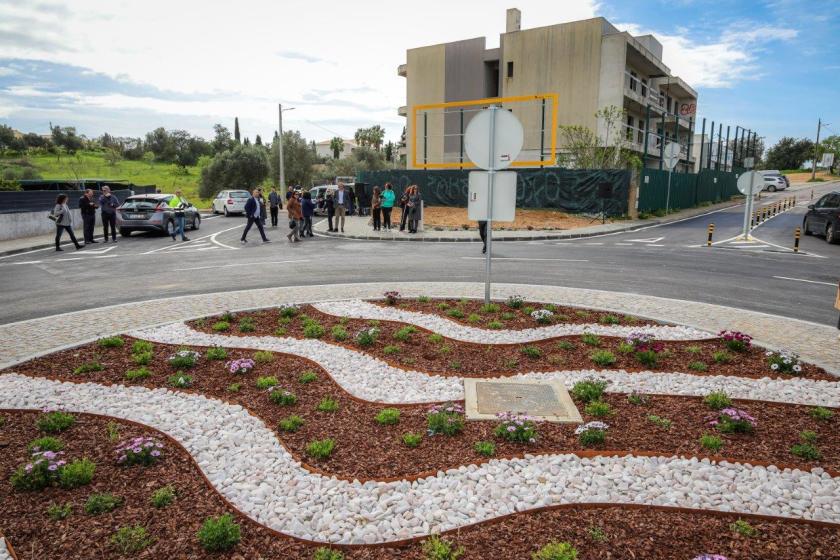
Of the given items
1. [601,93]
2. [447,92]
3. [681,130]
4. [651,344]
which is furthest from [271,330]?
[681,130]

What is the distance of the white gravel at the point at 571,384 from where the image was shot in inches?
197

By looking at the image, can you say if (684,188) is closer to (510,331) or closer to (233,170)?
(510,331)

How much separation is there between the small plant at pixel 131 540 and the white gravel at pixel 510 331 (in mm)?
4245

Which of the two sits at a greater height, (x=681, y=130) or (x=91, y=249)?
(x=681, y=130)

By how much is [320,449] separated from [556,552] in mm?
1830

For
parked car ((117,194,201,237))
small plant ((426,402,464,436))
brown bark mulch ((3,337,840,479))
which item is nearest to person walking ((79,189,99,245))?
parked car ((117,194,201,237))

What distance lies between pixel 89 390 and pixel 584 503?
4542 mm

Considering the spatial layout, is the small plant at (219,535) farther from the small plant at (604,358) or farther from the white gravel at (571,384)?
the small plant at (604,358)

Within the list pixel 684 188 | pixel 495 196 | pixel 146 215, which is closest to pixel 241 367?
pixel 495 196

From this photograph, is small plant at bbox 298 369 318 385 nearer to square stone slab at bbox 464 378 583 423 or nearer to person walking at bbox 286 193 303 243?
square stone slab at bbox 464 378 583 423

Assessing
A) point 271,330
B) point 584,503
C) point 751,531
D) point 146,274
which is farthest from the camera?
point 146,274

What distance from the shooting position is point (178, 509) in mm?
3322

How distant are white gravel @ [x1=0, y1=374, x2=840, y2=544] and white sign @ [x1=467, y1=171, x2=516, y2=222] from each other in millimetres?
4173

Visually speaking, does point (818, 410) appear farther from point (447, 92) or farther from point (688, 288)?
point (447, 92)
